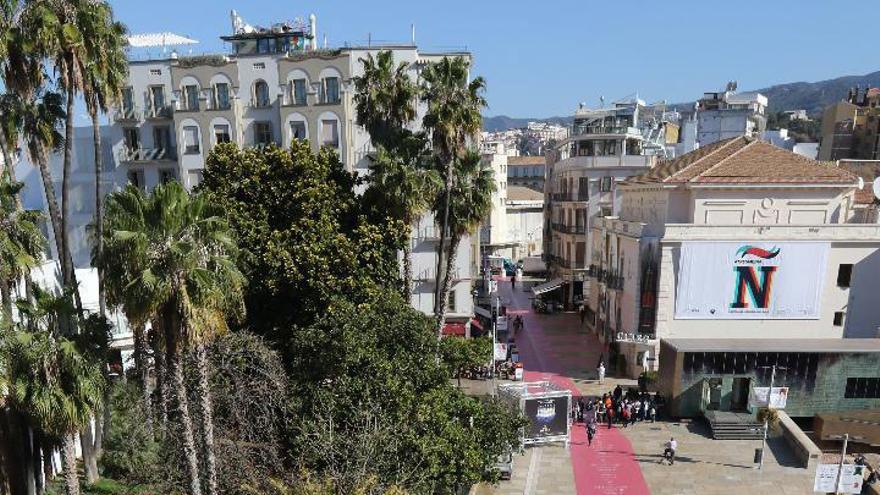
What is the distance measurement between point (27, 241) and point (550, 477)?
2055cm

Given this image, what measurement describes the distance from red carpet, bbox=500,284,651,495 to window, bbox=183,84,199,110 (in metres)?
27.0

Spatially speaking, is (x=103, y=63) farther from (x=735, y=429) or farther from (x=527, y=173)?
(x=527, y=173)

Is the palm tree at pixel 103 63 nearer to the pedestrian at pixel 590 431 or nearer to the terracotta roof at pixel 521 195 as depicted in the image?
the pedestrian at pixel 590 431

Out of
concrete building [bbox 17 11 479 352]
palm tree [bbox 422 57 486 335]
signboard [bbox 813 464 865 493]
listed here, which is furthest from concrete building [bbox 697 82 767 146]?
signboard [bbox 813 464 865 493]

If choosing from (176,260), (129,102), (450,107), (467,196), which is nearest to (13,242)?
(176,260)

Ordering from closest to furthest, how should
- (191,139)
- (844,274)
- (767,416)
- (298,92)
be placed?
(767,416) < (844,274) < (298,92) < (191,139)

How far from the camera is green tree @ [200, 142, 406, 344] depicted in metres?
23.2

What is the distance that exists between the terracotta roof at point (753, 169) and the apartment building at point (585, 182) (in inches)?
441

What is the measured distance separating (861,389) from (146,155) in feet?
141

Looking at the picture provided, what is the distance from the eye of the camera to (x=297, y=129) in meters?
34.6

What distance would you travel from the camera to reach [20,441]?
51.5ft

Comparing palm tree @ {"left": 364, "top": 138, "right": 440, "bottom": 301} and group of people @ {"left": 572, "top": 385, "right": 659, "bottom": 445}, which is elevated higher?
palm tree @ {"left": 364, "top": 138, "right": 440, "bottom": 301}

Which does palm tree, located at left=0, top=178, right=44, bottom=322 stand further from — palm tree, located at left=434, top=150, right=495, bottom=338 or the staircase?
the staircase

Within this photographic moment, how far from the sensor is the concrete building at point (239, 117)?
33875mm
